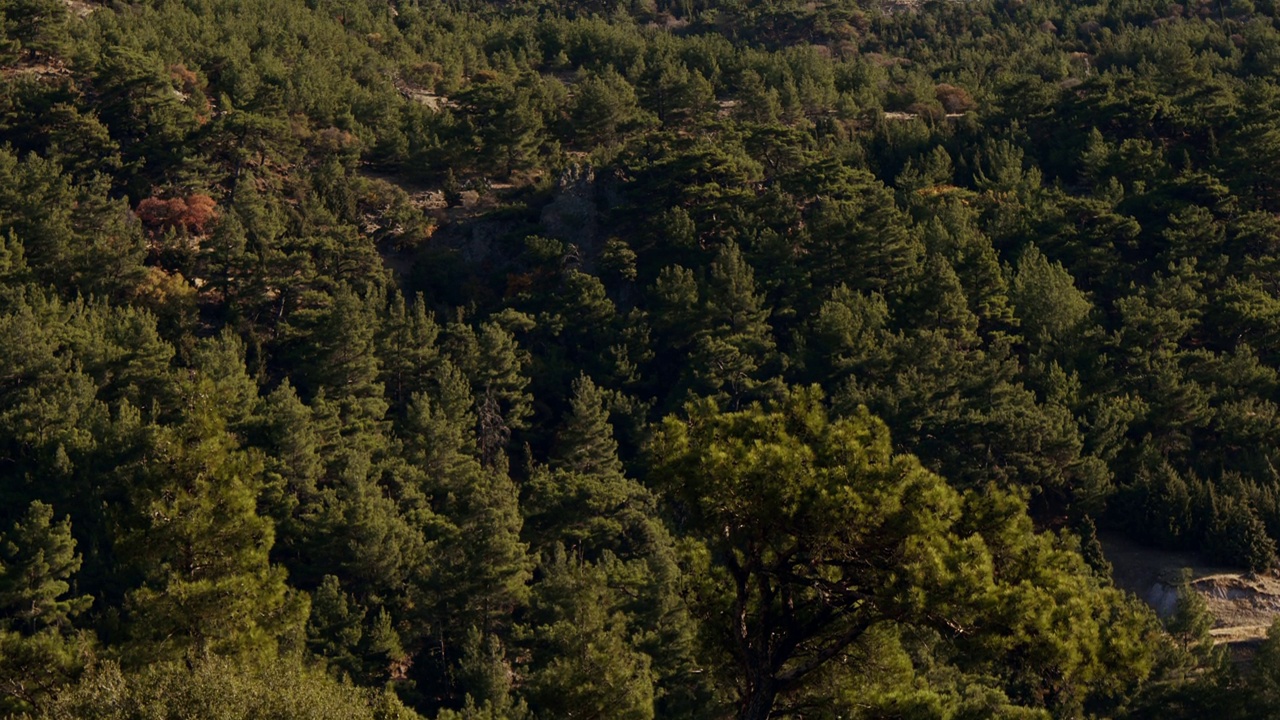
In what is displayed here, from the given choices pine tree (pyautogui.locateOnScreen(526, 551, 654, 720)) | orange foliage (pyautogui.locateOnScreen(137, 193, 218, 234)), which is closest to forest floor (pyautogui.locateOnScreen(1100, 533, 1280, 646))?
pine tree (pyautogui.locateOnScreen(526, 551, 654, 720))

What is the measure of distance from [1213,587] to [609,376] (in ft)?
86.6

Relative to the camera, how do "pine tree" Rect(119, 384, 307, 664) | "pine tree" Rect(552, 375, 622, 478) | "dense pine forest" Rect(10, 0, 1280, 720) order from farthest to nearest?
"pine tree" Rect(552, 375, 622, 478), "pine tree" Rect(119, 384, 307, 664), "dense pine forest" Rect(10, 0, 1280, 720)

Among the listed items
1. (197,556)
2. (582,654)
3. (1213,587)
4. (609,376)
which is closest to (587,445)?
(609,376)

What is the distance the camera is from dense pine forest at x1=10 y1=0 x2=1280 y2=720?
17609 mm

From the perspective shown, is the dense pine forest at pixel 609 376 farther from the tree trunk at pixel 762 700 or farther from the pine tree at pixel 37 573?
the pine tree at pixel 37 573

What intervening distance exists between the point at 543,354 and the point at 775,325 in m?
11.2

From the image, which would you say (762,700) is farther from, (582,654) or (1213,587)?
(1213,587)

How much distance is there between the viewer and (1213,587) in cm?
4584

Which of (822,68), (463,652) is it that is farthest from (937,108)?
(463,652)

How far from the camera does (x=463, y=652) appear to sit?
135 ft

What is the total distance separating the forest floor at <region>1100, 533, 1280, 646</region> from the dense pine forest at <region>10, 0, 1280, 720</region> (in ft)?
3.22

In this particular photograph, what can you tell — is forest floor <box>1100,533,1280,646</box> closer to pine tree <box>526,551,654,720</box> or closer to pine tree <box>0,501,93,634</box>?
pine tree <box>526,551,654,720</box>

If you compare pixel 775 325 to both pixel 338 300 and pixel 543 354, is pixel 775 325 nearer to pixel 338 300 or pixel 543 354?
pixel 543 354

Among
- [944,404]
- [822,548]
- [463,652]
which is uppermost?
[822,548]
